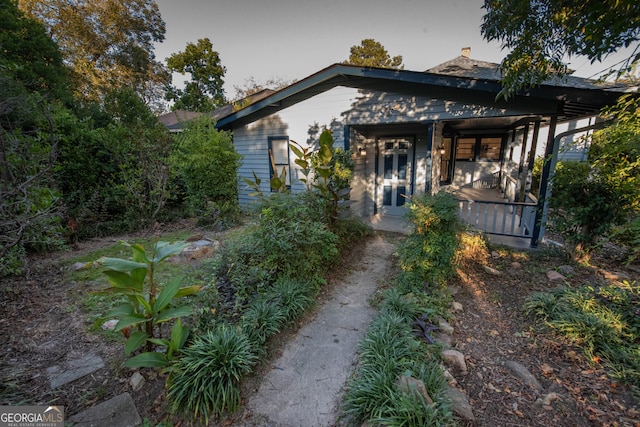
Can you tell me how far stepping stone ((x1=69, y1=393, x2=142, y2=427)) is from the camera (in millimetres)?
1963

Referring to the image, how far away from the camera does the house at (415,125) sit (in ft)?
16.8

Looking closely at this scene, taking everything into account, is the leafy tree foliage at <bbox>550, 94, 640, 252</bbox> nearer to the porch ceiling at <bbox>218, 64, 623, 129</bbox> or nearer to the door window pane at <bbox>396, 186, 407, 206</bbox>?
the porch ceiling at <bbox>218, 64, 623, 129</bbox>

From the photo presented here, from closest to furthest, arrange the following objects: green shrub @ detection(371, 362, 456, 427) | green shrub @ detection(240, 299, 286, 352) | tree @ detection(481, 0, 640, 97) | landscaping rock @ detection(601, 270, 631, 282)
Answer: green shrub @ detection(371, 362, 456, 427)
green shrub @ detection(240, 299, 286, 352)
tree @ detection(481, 0, 640, 97)
landscaping rock @ detection(601, 270, 631, 282)

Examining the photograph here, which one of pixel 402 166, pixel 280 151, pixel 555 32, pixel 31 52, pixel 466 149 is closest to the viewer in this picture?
pixel 555 32

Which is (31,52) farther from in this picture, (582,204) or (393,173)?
(582,204)

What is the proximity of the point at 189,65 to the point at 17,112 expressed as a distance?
24.8 meters

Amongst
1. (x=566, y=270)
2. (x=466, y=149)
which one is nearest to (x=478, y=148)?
(x=466, y=149)

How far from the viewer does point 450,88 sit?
18.4ft

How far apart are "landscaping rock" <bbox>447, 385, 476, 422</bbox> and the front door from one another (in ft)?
19.4

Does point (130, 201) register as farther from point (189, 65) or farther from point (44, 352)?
point (189, 65)

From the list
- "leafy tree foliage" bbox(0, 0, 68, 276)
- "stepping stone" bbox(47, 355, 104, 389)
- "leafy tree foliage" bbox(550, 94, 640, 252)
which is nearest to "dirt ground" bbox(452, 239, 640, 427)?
"leafy tree foliage" bbox(550, 94, 640, 252)

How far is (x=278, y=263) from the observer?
3.84m

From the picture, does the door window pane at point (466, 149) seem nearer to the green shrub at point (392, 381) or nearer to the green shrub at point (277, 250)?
the green shrub at point (277, 250)

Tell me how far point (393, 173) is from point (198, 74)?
25.2 meters
